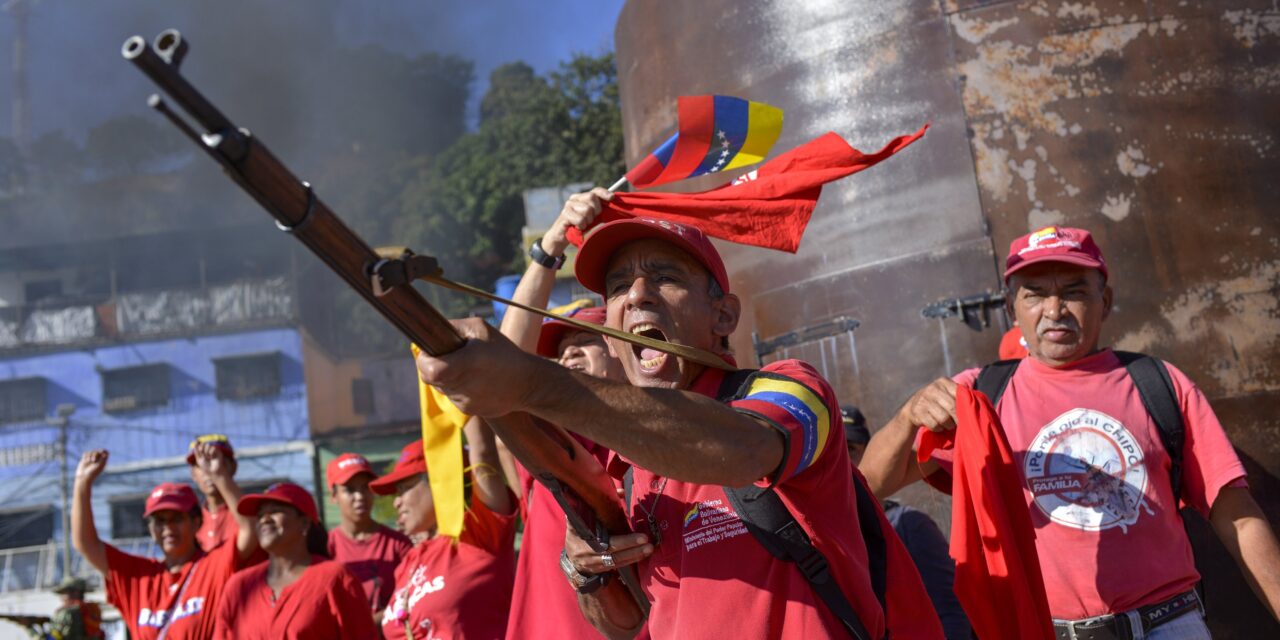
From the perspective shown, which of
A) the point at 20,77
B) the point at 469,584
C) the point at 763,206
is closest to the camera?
the point at 763,206

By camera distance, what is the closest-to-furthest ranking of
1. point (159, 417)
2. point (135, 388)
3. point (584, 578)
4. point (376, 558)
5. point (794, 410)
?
point (794, 410), point (584, 578), point (376, 558), point (159, 417), point (135, 388)

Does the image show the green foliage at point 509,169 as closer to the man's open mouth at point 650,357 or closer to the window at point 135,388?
the window at point 135,388

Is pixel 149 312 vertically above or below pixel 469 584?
above

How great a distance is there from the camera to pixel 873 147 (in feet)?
19.6

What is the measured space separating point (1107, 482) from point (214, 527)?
5821 mm

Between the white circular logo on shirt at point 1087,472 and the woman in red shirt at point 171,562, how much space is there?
13.9ft

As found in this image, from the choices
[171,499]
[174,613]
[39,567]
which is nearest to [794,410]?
[174,613]

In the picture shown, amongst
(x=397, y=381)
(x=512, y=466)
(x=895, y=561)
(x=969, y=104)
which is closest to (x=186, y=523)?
(x=512, y=466)

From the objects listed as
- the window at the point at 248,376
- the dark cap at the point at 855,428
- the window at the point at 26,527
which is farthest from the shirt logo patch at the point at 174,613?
the window at the point at 26,527

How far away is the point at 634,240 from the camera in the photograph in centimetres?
262

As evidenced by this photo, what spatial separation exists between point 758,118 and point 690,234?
1.64m

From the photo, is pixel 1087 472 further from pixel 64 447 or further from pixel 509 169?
pixel 64 447

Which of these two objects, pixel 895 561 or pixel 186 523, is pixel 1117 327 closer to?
pixel 895 561

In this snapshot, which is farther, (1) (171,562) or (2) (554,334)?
(1) (171,562)
